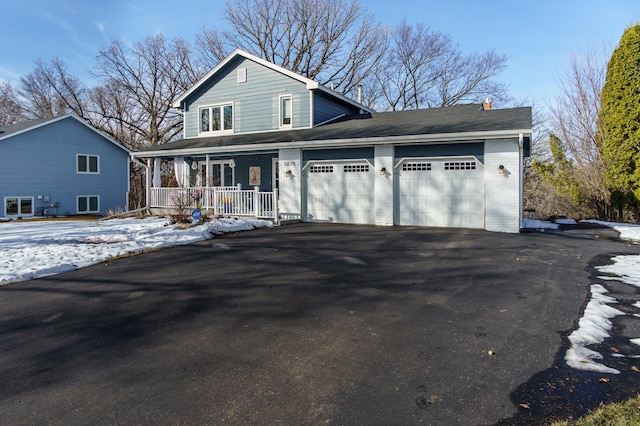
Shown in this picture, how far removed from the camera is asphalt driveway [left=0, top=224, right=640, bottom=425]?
2.66m

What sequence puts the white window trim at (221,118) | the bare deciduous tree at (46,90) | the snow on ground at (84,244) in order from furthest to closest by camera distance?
the bare deciduous tree at (46,90), the white window trim at (221,118), the snow on ground at (84,244)

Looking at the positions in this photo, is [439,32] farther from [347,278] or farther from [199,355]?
[199,355]

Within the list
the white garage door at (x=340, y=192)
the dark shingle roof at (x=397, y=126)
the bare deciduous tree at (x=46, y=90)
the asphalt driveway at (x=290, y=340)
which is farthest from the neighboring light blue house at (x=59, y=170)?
the asphalt driveway at (x=290, y=340)

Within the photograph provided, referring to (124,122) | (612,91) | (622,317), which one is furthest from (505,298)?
(124,122)

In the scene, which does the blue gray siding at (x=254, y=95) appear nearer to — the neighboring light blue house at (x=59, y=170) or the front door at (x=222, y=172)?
the front door at (x=222, y=172)

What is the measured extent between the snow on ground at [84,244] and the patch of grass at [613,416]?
7.56 meters

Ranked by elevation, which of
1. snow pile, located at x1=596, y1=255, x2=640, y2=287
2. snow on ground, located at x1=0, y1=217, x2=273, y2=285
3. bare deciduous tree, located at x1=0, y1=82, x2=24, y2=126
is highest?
bare deciduous tree, located at x1=0, y1=82, x2=24, y2=126

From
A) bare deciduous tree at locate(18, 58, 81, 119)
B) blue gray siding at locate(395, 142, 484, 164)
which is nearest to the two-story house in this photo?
blue gray siding at locate(395, 142, 484, 164)

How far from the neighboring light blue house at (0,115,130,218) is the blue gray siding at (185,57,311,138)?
26.3 feet

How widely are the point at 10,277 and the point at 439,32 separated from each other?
3337cm

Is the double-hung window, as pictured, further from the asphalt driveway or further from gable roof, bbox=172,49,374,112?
the asphalt driveway

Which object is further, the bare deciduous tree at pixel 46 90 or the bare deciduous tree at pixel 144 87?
the bare deciduous tree at pixel 46 90

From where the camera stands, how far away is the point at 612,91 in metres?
14.5

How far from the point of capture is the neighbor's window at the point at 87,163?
21.6 metres
